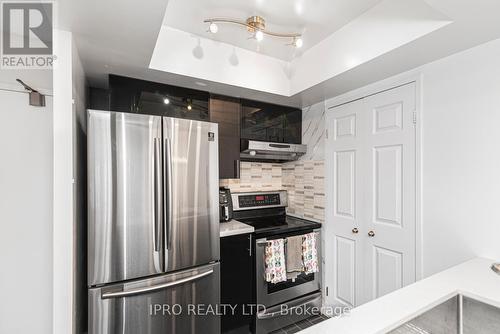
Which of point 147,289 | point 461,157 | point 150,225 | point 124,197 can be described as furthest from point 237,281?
point 461,157

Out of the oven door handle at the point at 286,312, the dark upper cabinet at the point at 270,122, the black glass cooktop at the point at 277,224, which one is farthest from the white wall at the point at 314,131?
the oven door handle at the point at 286,312

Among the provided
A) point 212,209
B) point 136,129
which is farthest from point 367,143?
point 136,129

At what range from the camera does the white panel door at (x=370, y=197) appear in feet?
5.52

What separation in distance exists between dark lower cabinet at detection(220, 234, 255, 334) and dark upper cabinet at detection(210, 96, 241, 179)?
0.61m

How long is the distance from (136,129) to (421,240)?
6.58 feet

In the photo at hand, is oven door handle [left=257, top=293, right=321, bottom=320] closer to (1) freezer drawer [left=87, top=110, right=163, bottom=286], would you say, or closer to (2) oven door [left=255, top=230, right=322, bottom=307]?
(2) oven door [left=255, top=230, right=322, bottom=307]

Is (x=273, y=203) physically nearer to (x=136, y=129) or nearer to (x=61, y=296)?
(x=136, y=129)

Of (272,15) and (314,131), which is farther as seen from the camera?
(314,131)

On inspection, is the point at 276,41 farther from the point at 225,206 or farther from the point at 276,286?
the point at 276,286

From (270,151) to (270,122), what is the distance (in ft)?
1.07

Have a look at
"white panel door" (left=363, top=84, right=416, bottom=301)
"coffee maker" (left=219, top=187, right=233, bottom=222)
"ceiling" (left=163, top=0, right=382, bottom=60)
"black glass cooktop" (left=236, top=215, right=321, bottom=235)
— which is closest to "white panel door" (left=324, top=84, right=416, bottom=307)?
"white panel door" (left=363, top=84, right=416, bottom=301)

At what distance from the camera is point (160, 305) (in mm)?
1433

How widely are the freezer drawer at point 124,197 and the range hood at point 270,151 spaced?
0.95 meters

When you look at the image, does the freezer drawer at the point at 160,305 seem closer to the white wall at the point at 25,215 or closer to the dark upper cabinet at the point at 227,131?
the white wall at the point at 25,215
